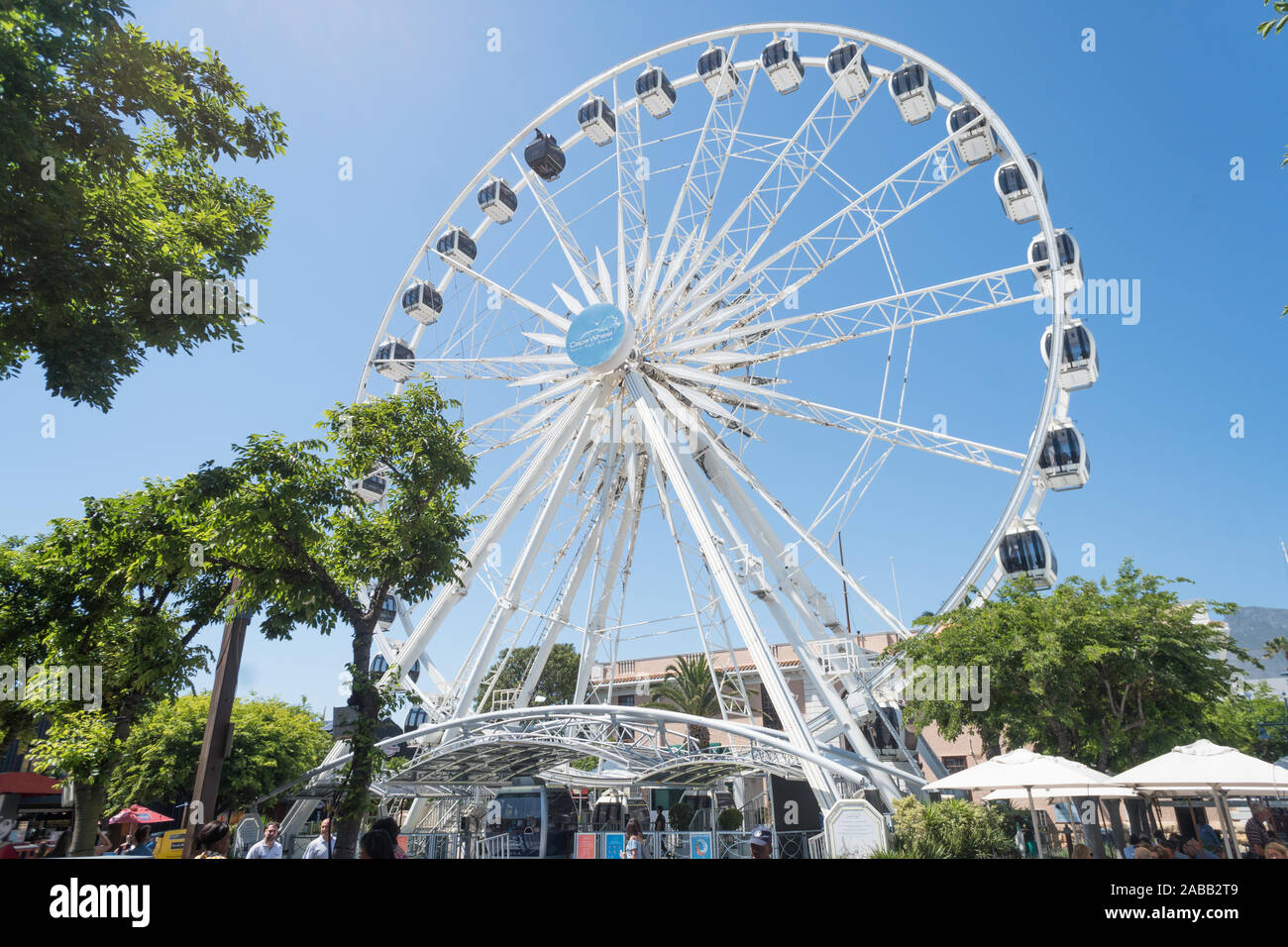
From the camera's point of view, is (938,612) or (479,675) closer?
(938,612)

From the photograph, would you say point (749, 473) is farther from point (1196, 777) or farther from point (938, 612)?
point (1196, 777)

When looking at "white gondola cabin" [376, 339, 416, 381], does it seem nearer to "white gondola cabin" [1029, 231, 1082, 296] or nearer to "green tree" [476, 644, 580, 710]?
"white gondola cabin" [1029, 231, 1082, 296]

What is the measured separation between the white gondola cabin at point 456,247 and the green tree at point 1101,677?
69.6 ft

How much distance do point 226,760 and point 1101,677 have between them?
27881 mm

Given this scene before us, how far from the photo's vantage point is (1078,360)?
2078 cm

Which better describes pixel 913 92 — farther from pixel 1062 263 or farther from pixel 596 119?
pixel 596 119

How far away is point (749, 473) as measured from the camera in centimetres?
2366

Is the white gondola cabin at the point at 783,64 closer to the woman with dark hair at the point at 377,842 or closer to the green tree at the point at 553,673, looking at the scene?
the woman with dark hair at the point at 377,842

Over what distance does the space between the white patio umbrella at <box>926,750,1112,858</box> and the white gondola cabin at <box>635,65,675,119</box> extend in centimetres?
2258

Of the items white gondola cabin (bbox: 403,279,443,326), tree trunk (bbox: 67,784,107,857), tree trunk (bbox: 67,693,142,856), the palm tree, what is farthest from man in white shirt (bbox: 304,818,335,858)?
the palm tree

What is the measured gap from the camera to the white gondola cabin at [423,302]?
91.3 ft
